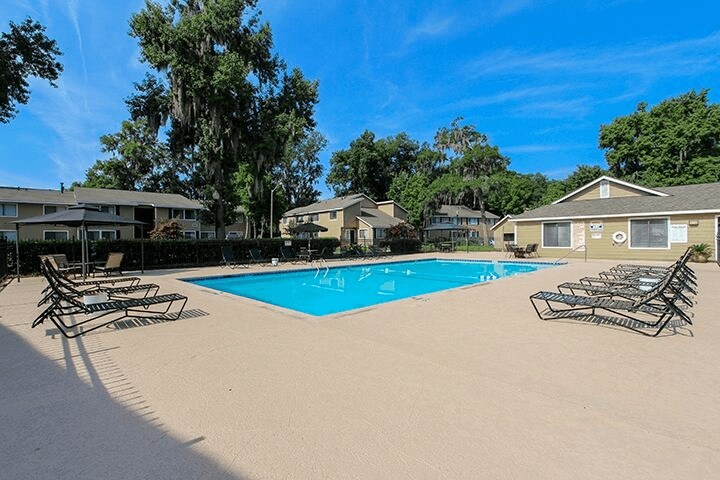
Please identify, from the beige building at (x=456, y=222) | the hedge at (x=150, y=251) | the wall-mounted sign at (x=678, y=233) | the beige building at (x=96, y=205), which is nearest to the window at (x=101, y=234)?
the beige building at (x=96, y=205)

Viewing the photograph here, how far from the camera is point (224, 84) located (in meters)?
21.1

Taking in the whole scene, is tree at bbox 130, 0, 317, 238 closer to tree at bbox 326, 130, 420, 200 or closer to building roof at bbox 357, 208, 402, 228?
building roof at bbox 357, 208, 402, 228

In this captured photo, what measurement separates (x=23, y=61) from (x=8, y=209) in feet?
48.2

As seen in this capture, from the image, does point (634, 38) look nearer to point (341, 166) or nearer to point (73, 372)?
point (73, 372)

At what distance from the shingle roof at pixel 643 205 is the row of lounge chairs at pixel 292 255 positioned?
1074cm

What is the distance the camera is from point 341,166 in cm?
5047

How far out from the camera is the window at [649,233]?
18766 millimetres

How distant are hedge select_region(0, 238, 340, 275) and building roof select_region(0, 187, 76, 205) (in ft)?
57.7

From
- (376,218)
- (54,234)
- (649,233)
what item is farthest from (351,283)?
(54,234)

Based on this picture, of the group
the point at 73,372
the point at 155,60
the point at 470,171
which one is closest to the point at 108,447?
the point at 73,372

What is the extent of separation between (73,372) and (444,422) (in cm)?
394

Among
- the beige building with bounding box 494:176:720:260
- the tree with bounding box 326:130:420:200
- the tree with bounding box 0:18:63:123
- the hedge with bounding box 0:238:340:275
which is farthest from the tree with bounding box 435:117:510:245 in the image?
the tree with bounding box 0:18:63:123

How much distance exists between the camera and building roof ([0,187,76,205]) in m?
27.0

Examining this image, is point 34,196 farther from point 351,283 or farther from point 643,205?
point 643,205
